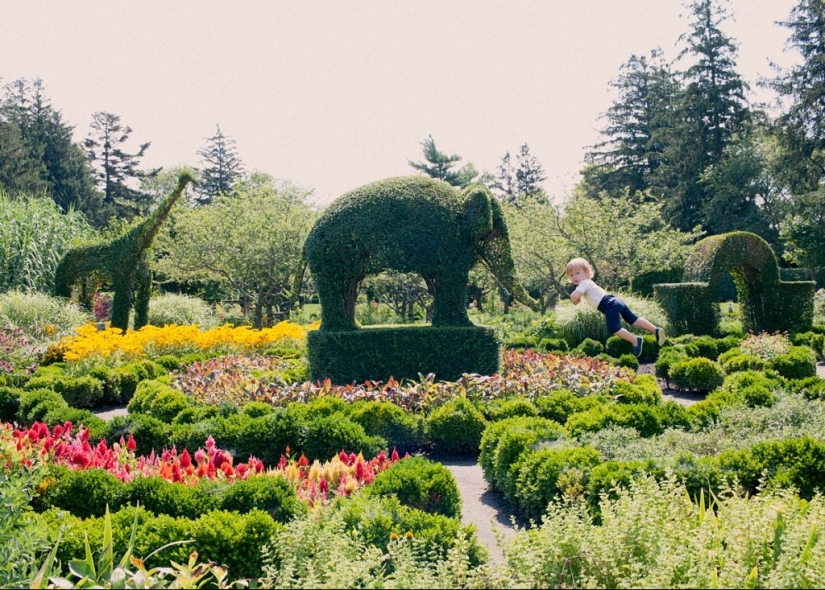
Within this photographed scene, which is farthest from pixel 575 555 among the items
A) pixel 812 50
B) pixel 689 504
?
pixel 812 50

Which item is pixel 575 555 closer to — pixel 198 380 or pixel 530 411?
pixel 530 411

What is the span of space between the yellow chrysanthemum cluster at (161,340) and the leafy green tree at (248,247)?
7809mm

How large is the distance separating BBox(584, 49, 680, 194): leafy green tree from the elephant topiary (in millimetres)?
33757

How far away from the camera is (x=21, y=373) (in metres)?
11.1

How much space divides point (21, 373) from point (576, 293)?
32.3 ft

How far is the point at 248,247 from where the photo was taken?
22.2m

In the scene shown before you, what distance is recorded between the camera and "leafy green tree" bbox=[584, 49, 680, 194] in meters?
42.4

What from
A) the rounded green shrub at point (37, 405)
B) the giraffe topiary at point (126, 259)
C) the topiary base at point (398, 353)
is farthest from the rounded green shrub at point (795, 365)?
the giraffe topiary at point (126, 259)

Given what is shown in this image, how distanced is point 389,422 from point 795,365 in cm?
764

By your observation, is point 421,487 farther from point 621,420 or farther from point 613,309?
point 621,420

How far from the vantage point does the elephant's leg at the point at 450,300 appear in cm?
1047

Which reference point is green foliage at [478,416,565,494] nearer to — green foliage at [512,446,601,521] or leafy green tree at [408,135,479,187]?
green foliage at [512,446,601,521]

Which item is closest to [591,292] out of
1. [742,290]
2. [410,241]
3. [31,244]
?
[410,241]

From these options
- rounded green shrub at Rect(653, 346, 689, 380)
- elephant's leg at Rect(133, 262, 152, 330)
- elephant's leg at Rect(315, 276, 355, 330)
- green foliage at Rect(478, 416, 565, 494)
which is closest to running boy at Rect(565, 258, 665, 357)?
green foliage at Rect(478, 416, 565, 494)
